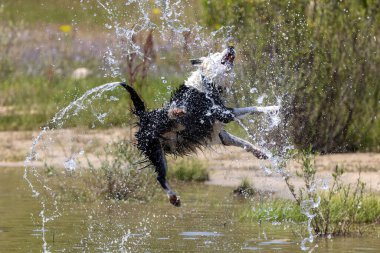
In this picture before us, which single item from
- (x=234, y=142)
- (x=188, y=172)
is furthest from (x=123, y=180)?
(x=234, y=142)

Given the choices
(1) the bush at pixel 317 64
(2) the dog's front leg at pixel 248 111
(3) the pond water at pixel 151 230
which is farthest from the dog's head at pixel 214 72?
(1) the bush at pixel 317 64

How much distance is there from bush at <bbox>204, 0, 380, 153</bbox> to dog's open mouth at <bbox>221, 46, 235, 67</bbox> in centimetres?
535

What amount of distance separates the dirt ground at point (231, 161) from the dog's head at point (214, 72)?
3.02 m

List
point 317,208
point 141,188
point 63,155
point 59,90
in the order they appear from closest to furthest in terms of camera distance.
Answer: point 317,208 → point 141,188 → point 63,155 → point 59,90

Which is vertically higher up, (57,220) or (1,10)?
(1,10)

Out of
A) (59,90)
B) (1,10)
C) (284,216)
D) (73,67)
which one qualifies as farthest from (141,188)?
(1,10)

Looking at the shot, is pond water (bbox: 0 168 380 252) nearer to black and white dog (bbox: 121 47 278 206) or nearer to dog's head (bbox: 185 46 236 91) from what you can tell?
black and white dog (bbox: 121 47 278 206)

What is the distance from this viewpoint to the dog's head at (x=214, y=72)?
369 inches

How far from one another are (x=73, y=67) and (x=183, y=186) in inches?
373

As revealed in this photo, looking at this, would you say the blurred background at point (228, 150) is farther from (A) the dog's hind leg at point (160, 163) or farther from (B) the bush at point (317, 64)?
(A) the dog's hind leg at point (160, 163)

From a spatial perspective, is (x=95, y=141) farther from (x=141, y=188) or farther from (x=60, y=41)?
(x=60, y=41)

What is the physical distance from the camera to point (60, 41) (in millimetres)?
25656

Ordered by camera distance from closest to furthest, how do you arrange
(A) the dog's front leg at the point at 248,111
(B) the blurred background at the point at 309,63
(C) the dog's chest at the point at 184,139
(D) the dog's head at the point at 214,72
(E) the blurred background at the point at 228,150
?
(D) the dog's head at the point at 214,72 < (C) the dog's chest at the point at 184,139 < (A) the dog's front leg at the point at 248,111 < (E) the blurred background at the point at 228,150 < (B) the blurred background at the point at 309,63

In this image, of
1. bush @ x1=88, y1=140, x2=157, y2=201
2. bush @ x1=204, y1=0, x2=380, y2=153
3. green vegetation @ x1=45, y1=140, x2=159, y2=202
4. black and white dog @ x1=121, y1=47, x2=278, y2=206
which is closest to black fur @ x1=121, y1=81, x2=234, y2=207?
black and white dog @ x1=121, y1=47, x2=278, y2=206
